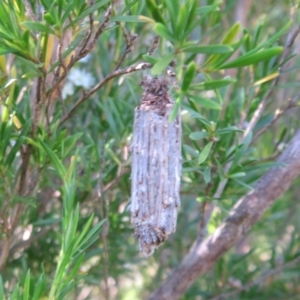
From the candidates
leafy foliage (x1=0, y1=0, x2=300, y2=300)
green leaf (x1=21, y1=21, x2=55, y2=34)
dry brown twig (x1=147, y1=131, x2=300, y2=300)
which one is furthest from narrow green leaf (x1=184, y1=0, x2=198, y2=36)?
dry brown twig (x1=147, y1=131, x2=300, y2=300)

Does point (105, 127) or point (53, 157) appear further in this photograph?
point (105, 127)

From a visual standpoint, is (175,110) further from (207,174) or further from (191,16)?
(207,174)

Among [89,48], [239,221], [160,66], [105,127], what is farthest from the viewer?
[105,127]

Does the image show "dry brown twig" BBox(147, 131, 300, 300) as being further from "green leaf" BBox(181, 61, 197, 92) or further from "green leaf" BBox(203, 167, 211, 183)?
"green leaf" BBox(181, 61, 197, 92)

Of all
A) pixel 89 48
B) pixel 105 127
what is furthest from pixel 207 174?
pixel 105 127

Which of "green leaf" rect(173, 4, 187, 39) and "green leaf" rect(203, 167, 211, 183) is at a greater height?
"green leaf" rect(173, 4, 187, 39)

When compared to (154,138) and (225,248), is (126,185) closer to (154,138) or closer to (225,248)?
(225,248)

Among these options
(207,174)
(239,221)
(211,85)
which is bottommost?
(239,221)
